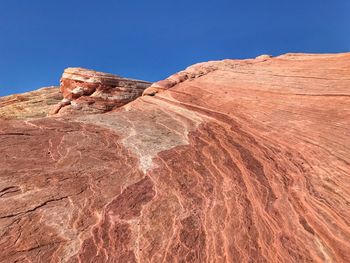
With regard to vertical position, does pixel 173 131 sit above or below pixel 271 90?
below

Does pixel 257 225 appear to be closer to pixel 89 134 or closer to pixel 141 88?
pixel 89 134

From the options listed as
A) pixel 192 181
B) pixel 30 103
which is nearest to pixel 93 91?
pixel 30 103

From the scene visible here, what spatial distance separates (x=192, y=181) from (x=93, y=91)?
16.2 metres

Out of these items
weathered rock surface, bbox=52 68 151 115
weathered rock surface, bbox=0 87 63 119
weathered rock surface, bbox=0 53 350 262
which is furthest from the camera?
weathered rock surface, bbox=0 87 63 119

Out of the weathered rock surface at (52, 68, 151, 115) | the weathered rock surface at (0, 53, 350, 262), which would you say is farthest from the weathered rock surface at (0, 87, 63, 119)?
the weathered rock surface at (0, 53, 350, 262)

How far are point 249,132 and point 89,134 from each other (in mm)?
6571

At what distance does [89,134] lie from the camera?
14.2m

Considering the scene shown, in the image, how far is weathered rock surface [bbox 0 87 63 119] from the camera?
33750mm

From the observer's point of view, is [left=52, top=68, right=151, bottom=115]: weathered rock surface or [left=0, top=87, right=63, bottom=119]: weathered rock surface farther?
[left=0, top=87, right=63, bottom=119]: weathered rock surface

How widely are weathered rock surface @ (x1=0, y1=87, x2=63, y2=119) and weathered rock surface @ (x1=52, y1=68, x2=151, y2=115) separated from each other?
22.7 feet

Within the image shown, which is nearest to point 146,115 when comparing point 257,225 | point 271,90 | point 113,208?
point 271,90

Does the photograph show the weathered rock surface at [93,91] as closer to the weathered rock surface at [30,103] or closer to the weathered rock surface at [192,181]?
the weathered rock surface at [30,103]

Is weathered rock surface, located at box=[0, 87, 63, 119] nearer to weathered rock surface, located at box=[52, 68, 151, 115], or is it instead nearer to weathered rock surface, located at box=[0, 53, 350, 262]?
weathered rock surface, located at box=[52, 68, 151, 115]

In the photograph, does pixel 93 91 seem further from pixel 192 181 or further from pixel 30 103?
pixel 192 181
